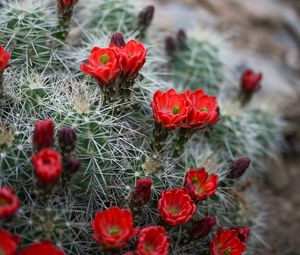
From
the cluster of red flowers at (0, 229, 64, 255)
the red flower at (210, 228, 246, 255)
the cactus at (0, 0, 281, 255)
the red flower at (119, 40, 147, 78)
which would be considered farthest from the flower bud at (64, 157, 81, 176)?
the red flower at (210, 228, 246, 255)

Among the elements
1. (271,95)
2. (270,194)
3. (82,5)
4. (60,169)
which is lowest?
(270,194)

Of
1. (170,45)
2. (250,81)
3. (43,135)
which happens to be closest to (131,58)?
(43,135)

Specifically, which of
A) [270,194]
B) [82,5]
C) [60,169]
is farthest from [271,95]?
[60,169]

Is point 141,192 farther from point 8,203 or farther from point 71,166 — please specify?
point 8,203

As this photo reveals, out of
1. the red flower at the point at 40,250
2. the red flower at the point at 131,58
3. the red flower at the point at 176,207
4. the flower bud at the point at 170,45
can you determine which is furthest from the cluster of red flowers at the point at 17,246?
the flower bud at the point at 170,45

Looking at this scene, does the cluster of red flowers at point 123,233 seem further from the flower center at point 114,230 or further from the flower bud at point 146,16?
the flower bud at point 146,16

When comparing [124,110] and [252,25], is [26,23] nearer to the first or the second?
[124,110]
